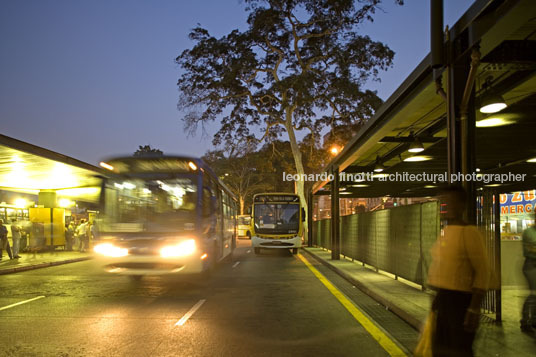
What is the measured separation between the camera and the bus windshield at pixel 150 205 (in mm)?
11094

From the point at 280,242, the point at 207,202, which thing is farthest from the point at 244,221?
the point at 207,202

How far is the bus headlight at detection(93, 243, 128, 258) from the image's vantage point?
1090 cm

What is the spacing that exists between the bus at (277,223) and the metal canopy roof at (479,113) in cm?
410

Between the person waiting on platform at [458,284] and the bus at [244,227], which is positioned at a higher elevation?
the person waiting on platform at [458,284]

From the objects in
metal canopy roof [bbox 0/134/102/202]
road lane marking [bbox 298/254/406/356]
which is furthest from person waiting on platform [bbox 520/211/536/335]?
metal canopy roof [bbox 0/134/102/202]

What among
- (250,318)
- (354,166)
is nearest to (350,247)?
(354,166)

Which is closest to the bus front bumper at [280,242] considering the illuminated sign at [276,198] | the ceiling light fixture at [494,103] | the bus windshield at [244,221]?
the illuminated sign at [276,198]

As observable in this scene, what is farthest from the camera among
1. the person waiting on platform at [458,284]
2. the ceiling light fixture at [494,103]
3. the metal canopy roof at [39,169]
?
the metal canopy roof at [39,169]

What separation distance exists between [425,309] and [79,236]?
72.1 feet

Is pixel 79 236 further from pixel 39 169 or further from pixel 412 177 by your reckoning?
pixel 412 177

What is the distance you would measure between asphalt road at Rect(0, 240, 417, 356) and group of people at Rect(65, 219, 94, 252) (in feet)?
41.7

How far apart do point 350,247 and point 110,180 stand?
34.5 ft

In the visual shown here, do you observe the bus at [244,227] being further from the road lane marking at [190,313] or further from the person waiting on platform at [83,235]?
the road lane marking at [190,313]

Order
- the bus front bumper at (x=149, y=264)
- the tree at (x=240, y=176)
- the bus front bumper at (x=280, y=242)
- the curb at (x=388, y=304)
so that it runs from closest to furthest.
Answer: the curb at (x=388, y=304) < the bus front bumper at (x=149, y=264) < the bus front bumper at (x=280, y=242) < the tree at (x=240, y=176)
